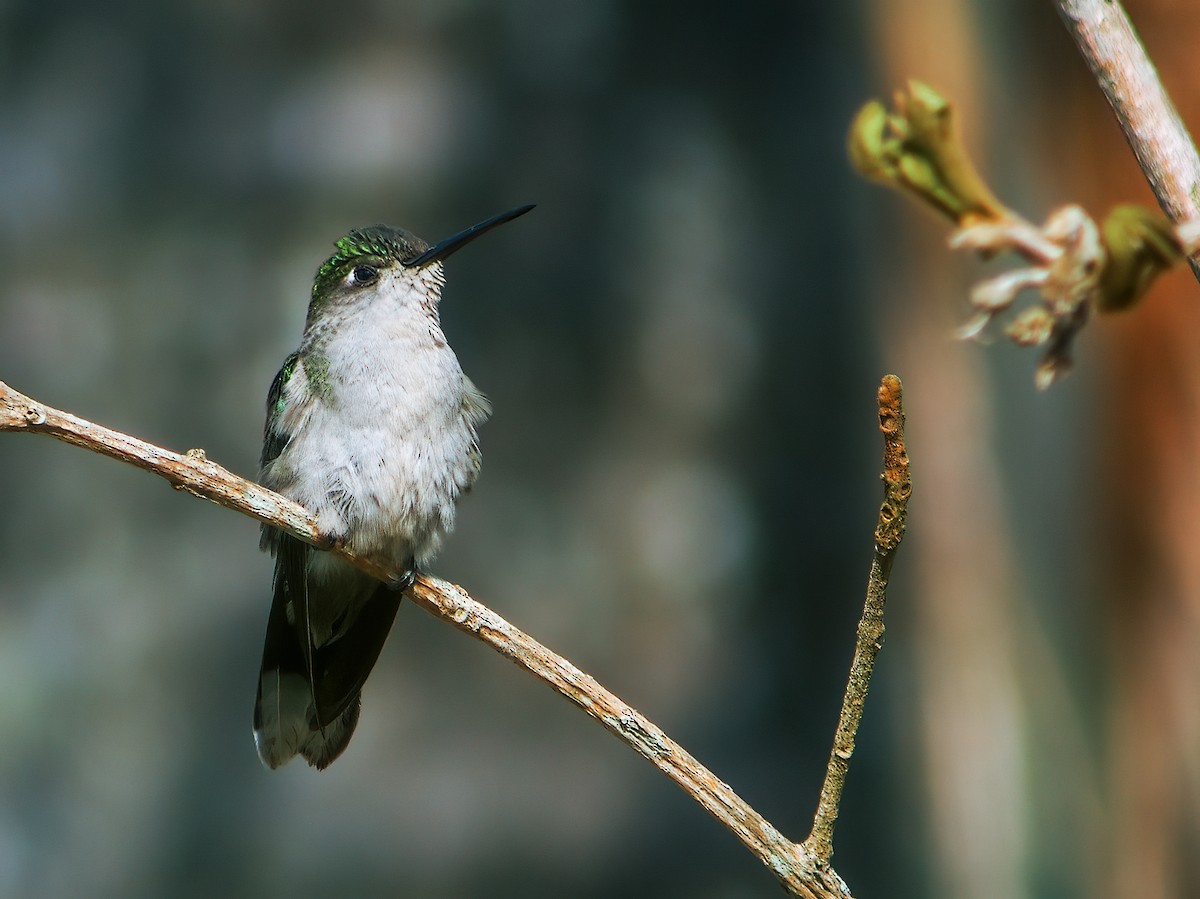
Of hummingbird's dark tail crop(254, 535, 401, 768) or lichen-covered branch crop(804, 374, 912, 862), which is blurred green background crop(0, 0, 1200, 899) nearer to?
hummingbird's dark tail crop(254, 535, 401, 768)

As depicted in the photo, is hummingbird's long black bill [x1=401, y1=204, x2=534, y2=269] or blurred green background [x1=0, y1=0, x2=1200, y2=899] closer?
hummingbird's long black bill [x1=401, y1=204, x2=534, y2=269]

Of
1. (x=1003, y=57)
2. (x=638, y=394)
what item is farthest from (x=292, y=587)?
(x=1003, y=57)

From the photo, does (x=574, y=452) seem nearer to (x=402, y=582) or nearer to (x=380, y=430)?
(x=380, y=430)

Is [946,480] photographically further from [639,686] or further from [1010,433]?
[639,686]

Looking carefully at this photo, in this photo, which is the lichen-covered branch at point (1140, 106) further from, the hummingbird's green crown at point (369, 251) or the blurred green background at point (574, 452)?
the blurred green background at point (574, 452)

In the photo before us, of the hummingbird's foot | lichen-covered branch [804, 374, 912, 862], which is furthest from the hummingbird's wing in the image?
lichen-covered branch [804, 374, 912, 862]

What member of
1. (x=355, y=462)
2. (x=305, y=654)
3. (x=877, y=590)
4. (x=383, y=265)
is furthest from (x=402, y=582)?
(x=877, y=590)

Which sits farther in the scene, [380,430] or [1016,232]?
[380,430]
